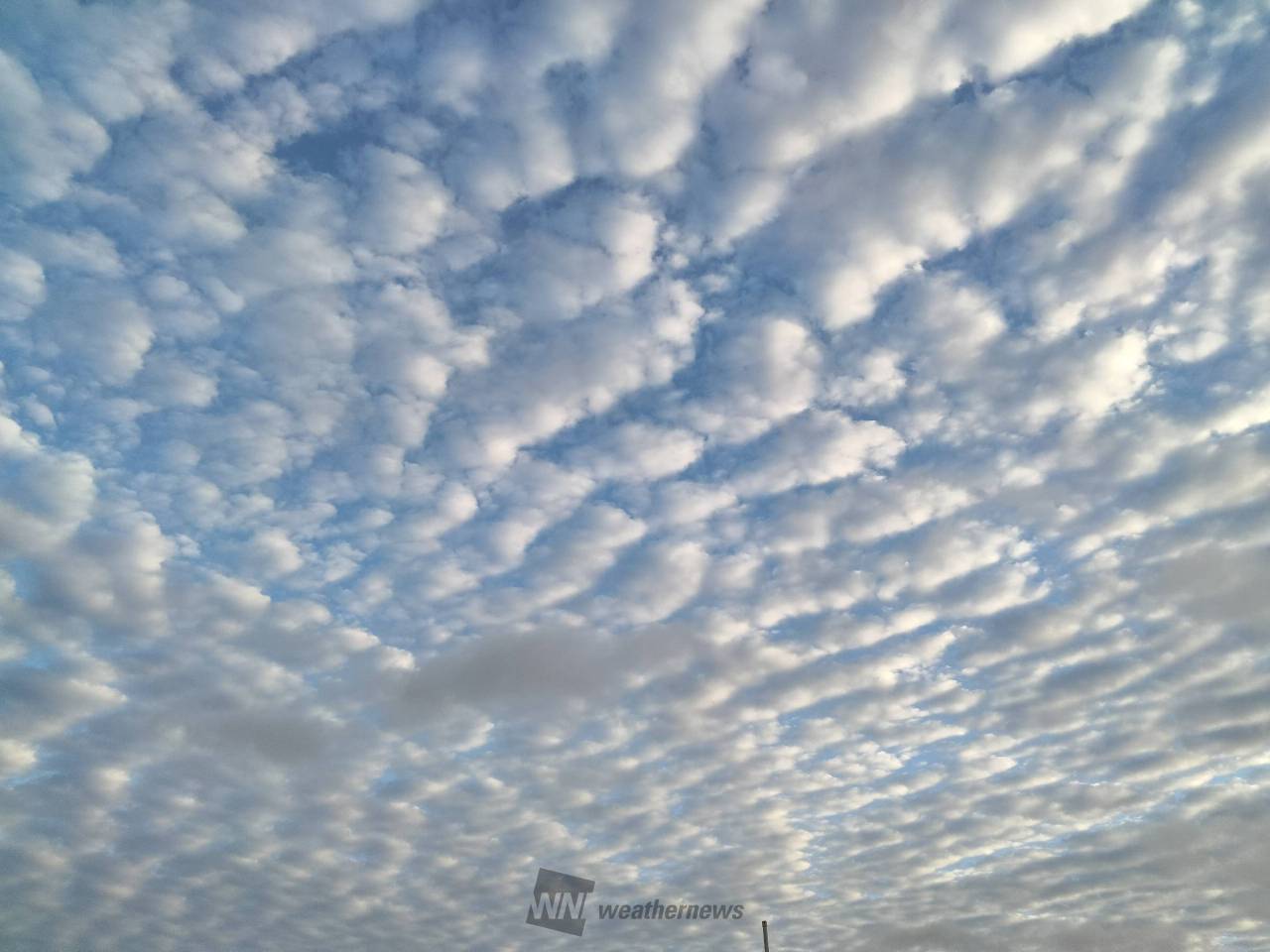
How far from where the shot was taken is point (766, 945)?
120m

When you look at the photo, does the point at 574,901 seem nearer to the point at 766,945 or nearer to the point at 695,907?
the point at 695,907

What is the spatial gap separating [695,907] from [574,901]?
1757 cm

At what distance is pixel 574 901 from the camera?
12306 cm

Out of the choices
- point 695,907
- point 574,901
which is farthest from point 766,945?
point 574,901

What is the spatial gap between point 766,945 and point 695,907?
11239mm

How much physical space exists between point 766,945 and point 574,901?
89.3 ft

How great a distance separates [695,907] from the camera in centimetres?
12569
